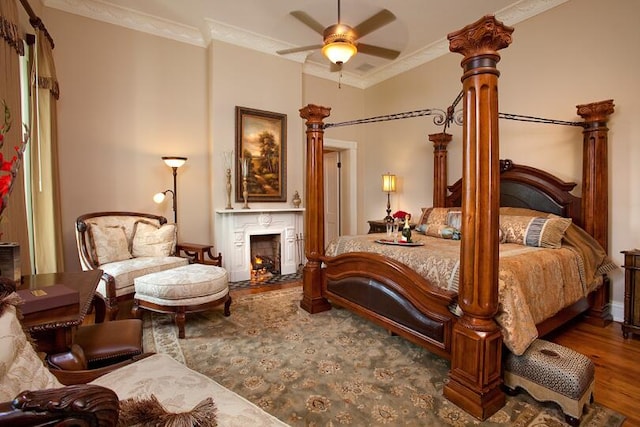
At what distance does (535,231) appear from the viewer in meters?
2.98

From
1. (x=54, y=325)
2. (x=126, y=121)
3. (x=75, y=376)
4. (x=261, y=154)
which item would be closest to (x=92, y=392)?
(x=75, y=376)

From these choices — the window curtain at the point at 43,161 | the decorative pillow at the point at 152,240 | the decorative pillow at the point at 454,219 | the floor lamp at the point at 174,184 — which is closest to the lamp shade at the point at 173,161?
the floor lamp at the point at 174,184

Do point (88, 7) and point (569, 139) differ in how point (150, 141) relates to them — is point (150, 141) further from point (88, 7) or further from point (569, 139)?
point (569, 139)

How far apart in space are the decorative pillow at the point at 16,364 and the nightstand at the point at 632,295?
3.87 meters

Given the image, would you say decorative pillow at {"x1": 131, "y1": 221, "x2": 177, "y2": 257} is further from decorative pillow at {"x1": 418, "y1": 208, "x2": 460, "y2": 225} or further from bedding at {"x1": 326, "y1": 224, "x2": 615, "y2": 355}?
decorative pillow at {"x1": 418, "y1": 208, "x2": 460, "y2": 225}

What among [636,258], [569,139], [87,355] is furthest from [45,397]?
[569,139]

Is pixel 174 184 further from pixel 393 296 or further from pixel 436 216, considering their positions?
pixel 436 216

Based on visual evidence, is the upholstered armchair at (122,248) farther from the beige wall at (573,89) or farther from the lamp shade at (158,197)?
the beige wall at (573,89)

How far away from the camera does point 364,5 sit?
391cm

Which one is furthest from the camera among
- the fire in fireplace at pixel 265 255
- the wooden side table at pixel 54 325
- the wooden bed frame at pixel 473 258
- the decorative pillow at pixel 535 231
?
the fire in fireplace at pixel 265 255

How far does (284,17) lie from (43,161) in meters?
3.21

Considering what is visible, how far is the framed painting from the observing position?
474 centimetres

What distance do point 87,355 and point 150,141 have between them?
340 cm

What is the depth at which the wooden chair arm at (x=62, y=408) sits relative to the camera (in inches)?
24.6
